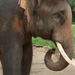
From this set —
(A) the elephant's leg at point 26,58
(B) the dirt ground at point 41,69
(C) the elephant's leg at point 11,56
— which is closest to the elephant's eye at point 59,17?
(C) the elephant's leg at point 11,56

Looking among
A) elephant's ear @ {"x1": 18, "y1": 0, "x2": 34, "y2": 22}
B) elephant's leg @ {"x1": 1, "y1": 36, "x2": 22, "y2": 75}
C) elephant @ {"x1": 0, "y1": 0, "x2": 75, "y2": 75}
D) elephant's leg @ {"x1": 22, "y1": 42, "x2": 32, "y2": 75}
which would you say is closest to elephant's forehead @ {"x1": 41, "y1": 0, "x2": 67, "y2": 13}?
elephant @ {"x1": 0, "y1": 0, "x2": 75, "y2": 75}

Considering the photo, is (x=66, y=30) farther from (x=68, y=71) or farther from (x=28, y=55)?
(x=68, y=71)

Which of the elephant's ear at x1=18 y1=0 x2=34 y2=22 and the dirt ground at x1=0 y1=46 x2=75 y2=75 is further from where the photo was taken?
the dirt ground at x1=0 y1=46 x2=75 y2=75

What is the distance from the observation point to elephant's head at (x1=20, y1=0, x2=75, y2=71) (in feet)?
10.8

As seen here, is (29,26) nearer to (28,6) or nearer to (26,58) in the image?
(28,6)

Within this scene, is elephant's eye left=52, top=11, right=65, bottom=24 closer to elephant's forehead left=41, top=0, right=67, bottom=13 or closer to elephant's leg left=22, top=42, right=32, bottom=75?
elephant's forehead left=41, top=0, right=67, bottom=13

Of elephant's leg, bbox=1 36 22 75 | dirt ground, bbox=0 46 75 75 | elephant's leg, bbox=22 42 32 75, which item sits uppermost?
elephant's leg, bbox=1 36 22 75

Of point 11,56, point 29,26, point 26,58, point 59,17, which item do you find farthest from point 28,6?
point 26,58

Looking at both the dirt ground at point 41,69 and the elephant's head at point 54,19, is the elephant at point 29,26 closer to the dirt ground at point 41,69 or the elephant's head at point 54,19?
the elephant's head at point 54,19

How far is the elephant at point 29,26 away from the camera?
10.7ft

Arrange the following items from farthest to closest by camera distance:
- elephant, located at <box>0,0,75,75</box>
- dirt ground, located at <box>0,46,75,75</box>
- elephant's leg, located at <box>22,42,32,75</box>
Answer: dirt ground, located at <box>0,46,75,75</box>, elephant's leg, located at <box>22,42,32,75</box>, elephant, located at <box>0,0,75,75</box>

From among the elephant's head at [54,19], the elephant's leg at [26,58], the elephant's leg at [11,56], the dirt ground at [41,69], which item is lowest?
the dirt ground at [41,69]

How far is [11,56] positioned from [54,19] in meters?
0.53

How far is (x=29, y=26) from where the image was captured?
11.0 ft
